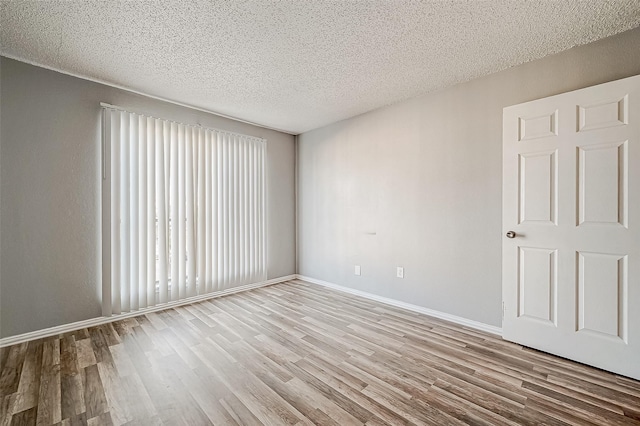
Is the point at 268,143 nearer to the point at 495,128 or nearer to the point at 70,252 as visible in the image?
the point at 70,252

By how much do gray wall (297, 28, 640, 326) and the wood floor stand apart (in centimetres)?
60

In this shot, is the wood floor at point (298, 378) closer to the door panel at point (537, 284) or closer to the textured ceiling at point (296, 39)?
the door panel at point (537, 284)

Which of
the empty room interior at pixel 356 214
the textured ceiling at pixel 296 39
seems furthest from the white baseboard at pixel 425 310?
the textured ceiling at pixel 296 39

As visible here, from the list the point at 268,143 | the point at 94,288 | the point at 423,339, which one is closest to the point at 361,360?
the point at 423,339

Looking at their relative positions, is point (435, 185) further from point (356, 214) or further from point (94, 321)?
point (94, 321)

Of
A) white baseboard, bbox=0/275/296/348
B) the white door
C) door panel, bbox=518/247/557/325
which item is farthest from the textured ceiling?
white baseboard, bbox=0/275/296/348

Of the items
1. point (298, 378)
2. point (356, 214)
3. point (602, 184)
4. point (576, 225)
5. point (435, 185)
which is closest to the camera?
point (298, 378)

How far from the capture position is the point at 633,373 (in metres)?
1.86

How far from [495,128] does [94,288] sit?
14.6ft

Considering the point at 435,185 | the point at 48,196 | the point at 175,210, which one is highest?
the point at 435,185

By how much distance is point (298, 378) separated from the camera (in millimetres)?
1894

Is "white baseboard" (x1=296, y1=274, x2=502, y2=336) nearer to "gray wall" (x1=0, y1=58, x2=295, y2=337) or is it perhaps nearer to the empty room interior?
the empty room interior

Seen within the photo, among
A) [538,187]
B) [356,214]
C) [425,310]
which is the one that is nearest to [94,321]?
[356,214]

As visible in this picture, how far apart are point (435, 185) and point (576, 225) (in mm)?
1241
